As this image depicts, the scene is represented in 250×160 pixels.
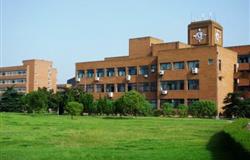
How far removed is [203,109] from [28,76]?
59.0 metres

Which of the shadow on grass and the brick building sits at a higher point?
the brick building

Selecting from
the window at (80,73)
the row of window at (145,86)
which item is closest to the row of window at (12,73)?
the window at (80,73)

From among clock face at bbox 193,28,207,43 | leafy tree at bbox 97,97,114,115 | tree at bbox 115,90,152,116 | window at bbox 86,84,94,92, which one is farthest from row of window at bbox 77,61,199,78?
tree at bbox 115,90,152,116

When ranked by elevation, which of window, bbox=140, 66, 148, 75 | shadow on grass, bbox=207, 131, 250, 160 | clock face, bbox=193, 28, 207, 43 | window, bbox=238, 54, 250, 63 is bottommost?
shadow on grass, bbox=207, 131, 250, 160

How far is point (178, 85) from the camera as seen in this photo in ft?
187

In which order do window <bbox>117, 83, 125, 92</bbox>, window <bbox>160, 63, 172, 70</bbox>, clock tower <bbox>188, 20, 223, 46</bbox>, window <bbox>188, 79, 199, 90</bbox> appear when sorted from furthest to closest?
window <bbox>117, 83, 125, 92</bbox>
clock tower <bbox>188, 20, 223, 46</bbox>
window <bbox>160, 63, 172, 70</bbox>
window <bbox>188, 79, 199, 90</bbox>

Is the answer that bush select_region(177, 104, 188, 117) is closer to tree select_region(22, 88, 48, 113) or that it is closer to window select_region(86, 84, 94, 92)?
tree select_region(22, 88, 48, 113)

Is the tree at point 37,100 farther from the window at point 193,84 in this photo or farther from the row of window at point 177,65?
the window at point 193,84

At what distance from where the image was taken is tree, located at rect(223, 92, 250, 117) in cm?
4616

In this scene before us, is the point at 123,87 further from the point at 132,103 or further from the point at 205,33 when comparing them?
the point at 132,103

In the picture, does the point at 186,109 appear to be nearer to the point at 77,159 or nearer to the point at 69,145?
the point at 69,145

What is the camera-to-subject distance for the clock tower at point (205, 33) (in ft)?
195

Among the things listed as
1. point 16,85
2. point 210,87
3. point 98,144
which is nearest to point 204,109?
point 210,87

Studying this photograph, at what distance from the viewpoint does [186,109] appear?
4962 centimetres
